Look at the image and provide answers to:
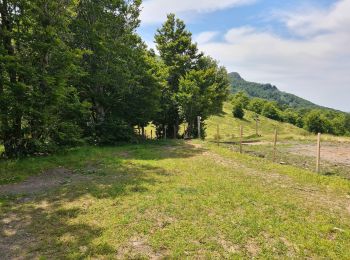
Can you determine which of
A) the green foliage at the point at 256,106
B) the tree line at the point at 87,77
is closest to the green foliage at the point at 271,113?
the green foliage at the point at 256,106

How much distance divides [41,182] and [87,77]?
14.0 m

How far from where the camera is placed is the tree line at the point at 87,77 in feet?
57.2

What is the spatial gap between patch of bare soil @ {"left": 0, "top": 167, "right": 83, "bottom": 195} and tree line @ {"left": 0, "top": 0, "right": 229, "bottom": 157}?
360 centimetres

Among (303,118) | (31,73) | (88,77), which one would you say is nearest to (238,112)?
(303,118)

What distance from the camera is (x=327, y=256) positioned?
7.08 m

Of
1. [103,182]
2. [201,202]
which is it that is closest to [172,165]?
[103,182]

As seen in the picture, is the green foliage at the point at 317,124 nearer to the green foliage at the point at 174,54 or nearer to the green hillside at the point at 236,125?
the green hillside at the point at 236,125

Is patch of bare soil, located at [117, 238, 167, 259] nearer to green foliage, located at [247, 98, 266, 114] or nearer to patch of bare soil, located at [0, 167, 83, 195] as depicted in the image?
patch of bare soil, located at [0, 167, 83, 195]

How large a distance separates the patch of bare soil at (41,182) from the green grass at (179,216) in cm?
50

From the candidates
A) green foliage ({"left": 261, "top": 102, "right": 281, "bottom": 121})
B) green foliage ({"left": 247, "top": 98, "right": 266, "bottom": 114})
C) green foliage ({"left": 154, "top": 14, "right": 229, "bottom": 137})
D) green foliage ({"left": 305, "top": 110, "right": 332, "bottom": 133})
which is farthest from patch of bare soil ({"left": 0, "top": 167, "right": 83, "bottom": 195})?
green foliage ({"left": 247, "top": 98, "right": 266, "bottom": 114})

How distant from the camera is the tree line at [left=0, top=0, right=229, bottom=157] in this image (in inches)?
687

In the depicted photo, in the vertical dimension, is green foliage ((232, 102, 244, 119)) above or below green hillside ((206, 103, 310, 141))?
above

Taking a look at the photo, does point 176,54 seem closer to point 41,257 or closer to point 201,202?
point 201,202

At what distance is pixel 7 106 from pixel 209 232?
532 inches
